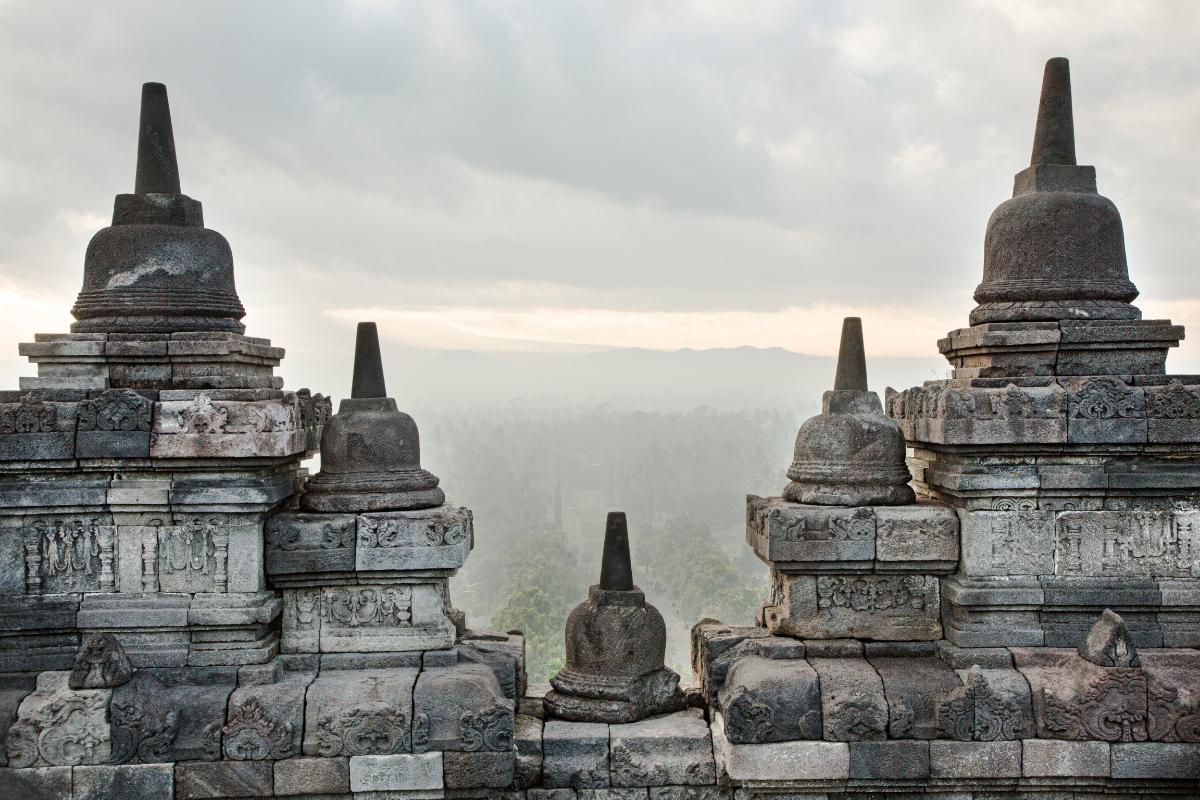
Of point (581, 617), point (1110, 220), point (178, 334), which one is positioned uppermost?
point (1110, 220)

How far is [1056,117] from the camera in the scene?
18.2 ft

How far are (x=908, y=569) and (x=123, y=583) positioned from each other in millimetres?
4511

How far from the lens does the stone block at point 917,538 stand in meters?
5.18

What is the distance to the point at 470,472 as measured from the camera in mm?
35000

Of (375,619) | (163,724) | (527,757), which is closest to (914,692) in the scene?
(527,757)

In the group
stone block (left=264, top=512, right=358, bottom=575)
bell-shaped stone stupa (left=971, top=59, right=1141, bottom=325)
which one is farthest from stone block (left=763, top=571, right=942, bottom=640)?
stone block (left=264, top=512, right=358, bottom=575)

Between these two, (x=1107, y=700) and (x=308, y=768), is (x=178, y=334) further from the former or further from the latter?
(x=1107, y=700)

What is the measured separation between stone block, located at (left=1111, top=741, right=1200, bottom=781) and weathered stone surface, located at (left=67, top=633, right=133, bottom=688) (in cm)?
528

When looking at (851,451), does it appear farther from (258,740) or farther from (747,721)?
(258,740)

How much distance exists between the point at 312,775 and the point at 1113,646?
4.30 m

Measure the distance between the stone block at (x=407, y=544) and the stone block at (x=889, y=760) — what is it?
2416mm

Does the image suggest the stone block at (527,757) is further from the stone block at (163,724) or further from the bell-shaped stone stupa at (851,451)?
the bell-shaped stone stupa at (851,451)

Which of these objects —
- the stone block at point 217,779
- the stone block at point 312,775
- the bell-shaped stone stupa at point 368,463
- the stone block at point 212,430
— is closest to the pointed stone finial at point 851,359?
the bell-shaped stone stupa at point 368,463

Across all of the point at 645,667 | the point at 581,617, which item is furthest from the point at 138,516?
the point at 645,667
